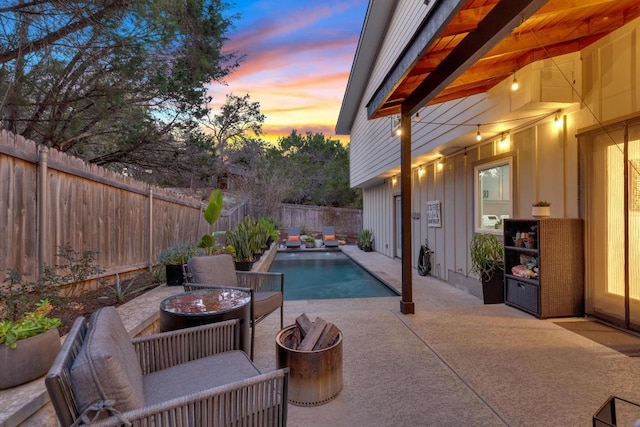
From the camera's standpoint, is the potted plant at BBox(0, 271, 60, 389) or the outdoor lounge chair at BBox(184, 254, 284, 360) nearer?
the potted plant at BBox(0, 271, 60, 389)

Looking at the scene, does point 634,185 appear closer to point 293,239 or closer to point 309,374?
point 309,374

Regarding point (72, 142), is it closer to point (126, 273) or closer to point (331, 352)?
point (126, 273)

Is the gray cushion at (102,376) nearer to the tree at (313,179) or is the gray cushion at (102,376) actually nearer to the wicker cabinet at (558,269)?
the wicker cabinet at (558,269)

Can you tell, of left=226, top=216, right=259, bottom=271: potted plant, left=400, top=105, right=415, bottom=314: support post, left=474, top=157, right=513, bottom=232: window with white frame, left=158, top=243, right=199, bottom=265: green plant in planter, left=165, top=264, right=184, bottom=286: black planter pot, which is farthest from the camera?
left=226, top=216, right=259, bottom=271: potted plant

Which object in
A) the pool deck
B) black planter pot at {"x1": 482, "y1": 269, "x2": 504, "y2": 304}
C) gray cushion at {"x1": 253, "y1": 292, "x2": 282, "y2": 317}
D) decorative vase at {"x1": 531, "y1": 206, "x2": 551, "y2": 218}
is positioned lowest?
the pool deck

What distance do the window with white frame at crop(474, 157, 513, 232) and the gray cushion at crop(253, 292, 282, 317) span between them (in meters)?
3.87

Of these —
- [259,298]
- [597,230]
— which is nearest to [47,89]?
[259,298]

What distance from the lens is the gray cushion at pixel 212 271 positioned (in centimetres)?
357

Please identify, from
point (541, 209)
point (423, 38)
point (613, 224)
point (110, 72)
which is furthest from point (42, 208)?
point (613, 224)

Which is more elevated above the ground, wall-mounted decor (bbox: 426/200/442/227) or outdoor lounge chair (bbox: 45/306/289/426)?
wall-mounted decor (bbox: 426/200/442/227)

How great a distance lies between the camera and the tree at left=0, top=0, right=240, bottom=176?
12.8 ft

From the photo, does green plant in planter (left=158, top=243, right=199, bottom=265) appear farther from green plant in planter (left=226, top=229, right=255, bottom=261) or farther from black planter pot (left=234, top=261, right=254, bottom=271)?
green plant in planter (left=226, top=229, right=255, bottom=261)

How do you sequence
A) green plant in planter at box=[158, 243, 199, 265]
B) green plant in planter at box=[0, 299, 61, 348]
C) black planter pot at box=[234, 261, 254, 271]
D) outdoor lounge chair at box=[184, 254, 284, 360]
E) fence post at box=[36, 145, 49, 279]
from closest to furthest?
green plant in planter at box=[0, 299, 61, 348]
fence post at box=[36, 145, 49, 279]
outdoor lounge chair at box=[184, 254, 284, 360]
green plant in planter at box=[158, 243, 199, 265]
black planter pot at box=[234, 261, 254, 271]

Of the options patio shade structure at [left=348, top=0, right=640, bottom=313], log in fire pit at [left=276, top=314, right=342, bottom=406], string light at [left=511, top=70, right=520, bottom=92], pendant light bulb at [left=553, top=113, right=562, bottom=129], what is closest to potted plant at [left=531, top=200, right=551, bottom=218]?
pendant light bulb at [left=553, top=113, right=562, bottom=129]
